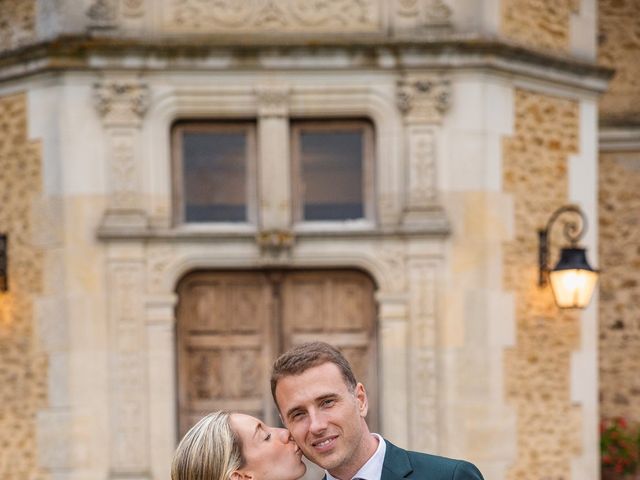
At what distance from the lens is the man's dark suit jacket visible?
2.81 m

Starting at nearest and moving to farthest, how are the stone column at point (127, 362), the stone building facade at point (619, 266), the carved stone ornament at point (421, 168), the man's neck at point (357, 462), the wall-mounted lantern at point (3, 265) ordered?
the man's neck at point (357, 462), the stone column at point (127, 362), the carved stone ornament at point (421, 168), the wall-mounted lantern at point (3, 265), the stone building facade at point (619, 266)

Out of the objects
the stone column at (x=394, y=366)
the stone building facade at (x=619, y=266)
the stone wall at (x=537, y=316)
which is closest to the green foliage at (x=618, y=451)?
the stone building facade at (x=619, y=266)

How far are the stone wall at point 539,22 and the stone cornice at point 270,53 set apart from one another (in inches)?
10.6

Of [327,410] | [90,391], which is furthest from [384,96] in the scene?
[327,410]

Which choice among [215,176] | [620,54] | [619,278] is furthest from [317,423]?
[620,54]

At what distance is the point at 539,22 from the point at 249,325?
3230 millimetres

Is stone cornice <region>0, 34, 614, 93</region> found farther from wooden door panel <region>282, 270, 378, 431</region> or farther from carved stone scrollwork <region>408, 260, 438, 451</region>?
wooden door panel <region>282, 270, 378, 431</region>

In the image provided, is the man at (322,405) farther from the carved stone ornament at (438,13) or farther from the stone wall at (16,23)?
the stone wall at (16,23)

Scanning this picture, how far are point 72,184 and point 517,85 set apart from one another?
3.38 metres

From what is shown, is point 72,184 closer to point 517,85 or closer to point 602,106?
point 517,85

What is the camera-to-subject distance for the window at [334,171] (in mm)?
7074

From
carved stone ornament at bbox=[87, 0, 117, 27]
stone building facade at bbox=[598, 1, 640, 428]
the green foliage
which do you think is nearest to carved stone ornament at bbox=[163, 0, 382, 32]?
carved stone ornament at bbox=[87, 0, 117, 27]

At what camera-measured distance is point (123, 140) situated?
6.72 metres

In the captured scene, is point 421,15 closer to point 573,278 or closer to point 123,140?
point 573,278
